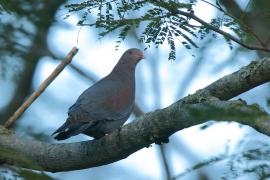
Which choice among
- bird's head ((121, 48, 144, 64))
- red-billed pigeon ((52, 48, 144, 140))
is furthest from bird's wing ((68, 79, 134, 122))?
bird's head ((121, 48, 144, 64))

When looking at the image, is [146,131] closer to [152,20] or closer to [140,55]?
[152,20]

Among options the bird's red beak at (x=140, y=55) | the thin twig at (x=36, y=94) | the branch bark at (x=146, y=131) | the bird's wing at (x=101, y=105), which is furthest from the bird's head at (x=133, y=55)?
the branch bark at (x=146, y=131)

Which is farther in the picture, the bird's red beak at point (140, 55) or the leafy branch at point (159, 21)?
the bird's red beak at point (140, 55)

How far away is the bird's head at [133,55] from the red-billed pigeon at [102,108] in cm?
26

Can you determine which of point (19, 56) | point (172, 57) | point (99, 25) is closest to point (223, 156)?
point (172, 57)

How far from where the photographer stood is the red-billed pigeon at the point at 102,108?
15.9ft

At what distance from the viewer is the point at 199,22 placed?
10.6ft

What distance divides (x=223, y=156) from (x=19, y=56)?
393 cm

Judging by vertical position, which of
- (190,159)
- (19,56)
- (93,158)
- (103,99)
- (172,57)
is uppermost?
(172,57)

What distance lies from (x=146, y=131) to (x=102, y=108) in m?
1.73

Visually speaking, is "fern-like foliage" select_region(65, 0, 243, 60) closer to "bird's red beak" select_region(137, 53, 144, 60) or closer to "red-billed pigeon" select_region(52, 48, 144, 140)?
"red-billed pigeon" select_region(52, 48, 144, 140)

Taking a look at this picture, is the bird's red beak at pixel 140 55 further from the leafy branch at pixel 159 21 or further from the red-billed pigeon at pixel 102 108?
the leafy branch at pixel 159 21

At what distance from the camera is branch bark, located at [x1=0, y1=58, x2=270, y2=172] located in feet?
10.7

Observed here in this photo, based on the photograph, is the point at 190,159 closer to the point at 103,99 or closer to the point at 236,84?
the point at 103,99
